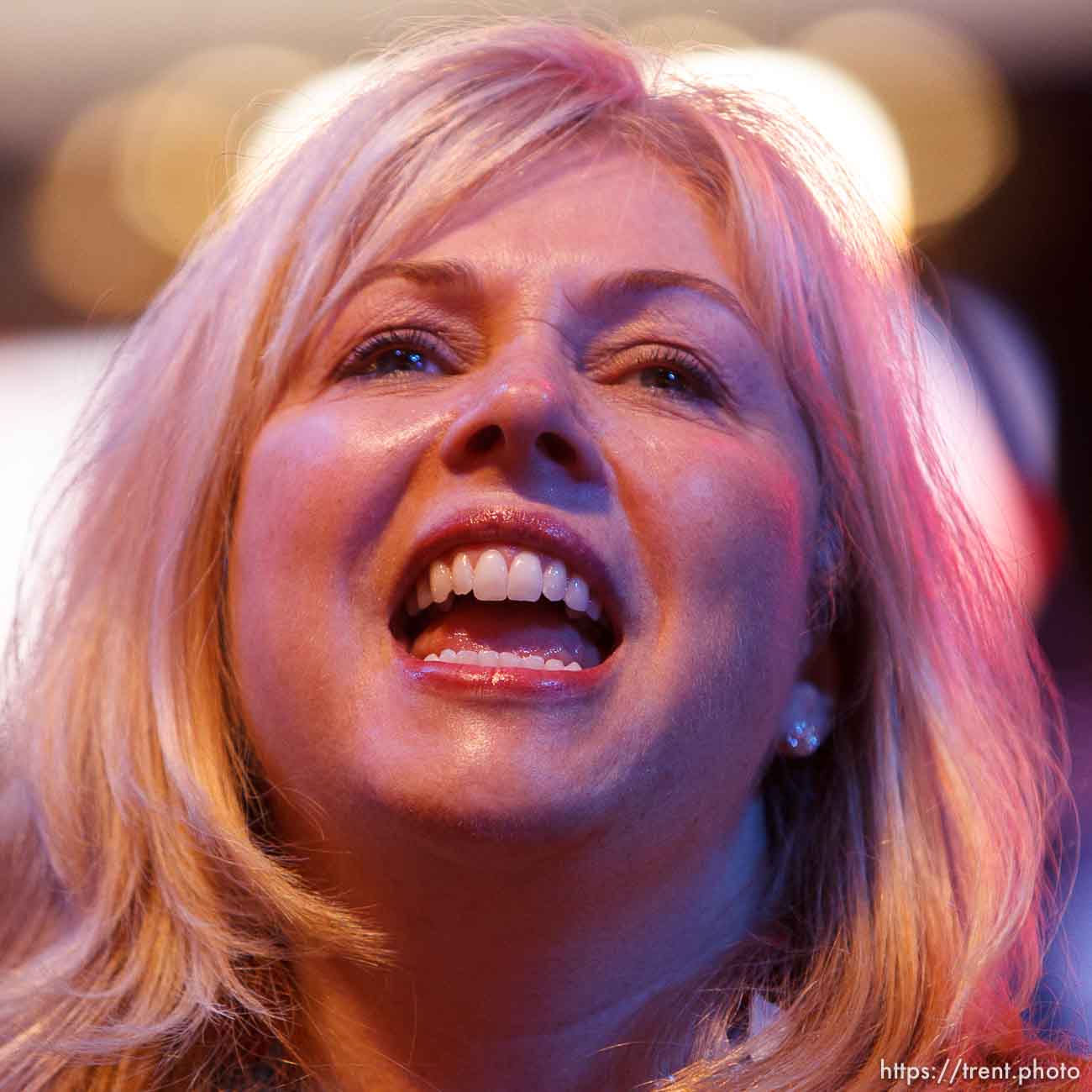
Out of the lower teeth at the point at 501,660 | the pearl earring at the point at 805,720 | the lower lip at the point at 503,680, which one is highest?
the lower teeth at the point at 501,660

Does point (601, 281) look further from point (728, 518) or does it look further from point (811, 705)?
point (811, 705)

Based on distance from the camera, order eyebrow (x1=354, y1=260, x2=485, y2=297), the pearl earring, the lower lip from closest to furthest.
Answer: the lower lip → eyebrow (x1=354, y1=260, x2=485, y2=297) → the pearl earring

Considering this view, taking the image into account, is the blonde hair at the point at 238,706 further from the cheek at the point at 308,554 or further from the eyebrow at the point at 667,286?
the cheek at the point at 308,554

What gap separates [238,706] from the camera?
1.70m

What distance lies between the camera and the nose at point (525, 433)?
1370 mm

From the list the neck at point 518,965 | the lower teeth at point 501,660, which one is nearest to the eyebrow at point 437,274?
the lower teeth at point 501,660

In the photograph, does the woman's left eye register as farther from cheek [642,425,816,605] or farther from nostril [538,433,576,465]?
nostril [538,433,576,465]

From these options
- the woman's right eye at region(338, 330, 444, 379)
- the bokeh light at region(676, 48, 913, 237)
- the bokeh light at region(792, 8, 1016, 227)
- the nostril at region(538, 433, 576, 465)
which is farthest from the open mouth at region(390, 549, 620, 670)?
the bokeh light at region(792, 8, 1016, 227)

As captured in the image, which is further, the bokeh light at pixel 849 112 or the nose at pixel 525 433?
the bokeh light at pixel 849 112

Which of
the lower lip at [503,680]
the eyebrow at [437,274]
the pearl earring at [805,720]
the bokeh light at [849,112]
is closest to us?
the lower lip at [503,680]

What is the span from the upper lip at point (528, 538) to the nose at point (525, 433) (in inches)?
1.8

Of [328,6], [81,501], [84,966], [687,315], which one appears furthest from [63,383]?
[687,315]

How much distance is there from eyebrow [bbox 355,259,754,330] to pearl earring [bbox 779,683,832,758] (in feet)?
1.52

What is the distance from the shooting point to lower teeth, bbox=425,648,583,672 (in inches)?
54.7
